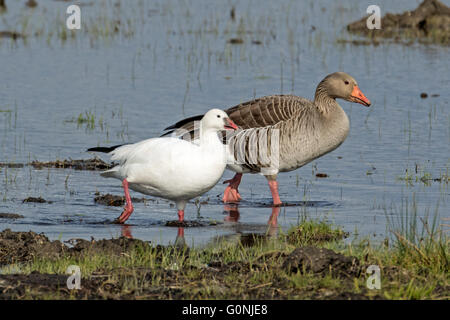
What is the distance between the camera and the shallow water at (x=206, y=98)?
1064cm

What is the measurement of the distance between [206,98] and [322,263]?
35.2ft

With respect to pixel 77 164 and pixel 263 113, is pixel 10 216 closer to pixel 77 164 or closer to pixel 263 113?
pixel 77 164

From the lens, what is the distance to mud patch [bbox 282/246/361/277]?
7148 mm

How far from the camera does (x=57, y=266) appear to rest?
24.9 feet

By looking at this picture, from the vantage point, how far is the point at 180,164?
9.17 m

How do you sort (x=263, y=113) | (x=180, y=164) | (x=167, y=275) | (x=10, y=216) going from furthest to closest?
1. (x=263, y=113)
2. (x=10, y=216)
3. (x=180, y=164)
4. (x=167, y=275)

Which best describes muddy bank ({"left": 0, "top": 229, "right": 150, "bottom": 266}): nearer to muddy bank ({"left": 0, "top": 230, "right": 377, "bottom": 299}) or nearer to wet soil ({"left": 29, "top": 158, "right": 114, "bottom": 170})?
muddy bank ({"left": 0, "top": 230, "right": 377, "bottom": 299})

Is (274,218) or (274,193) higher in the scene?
(274,193)

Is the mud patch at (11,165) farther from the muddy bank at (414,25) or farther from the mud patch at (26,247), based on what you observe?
the muddy bank at (414,25)

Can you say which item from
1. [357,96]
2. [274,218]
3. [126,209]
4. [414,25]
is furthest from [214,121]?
[414,25]

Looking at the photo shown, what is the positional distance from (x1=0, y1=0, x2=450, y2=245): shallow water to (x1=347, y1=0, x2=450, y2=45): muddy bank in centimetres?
98

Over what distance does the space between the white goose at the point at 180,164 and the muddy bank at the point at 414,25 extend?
16506mm

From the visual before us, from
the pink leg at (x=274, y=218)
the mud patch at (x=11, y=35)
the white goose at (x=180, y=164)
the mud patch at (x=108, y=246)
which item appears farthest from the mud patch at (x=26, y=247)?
the mud patch at (x=11, y=35)

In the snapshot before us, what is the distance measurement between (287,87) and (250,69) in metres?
2.27
